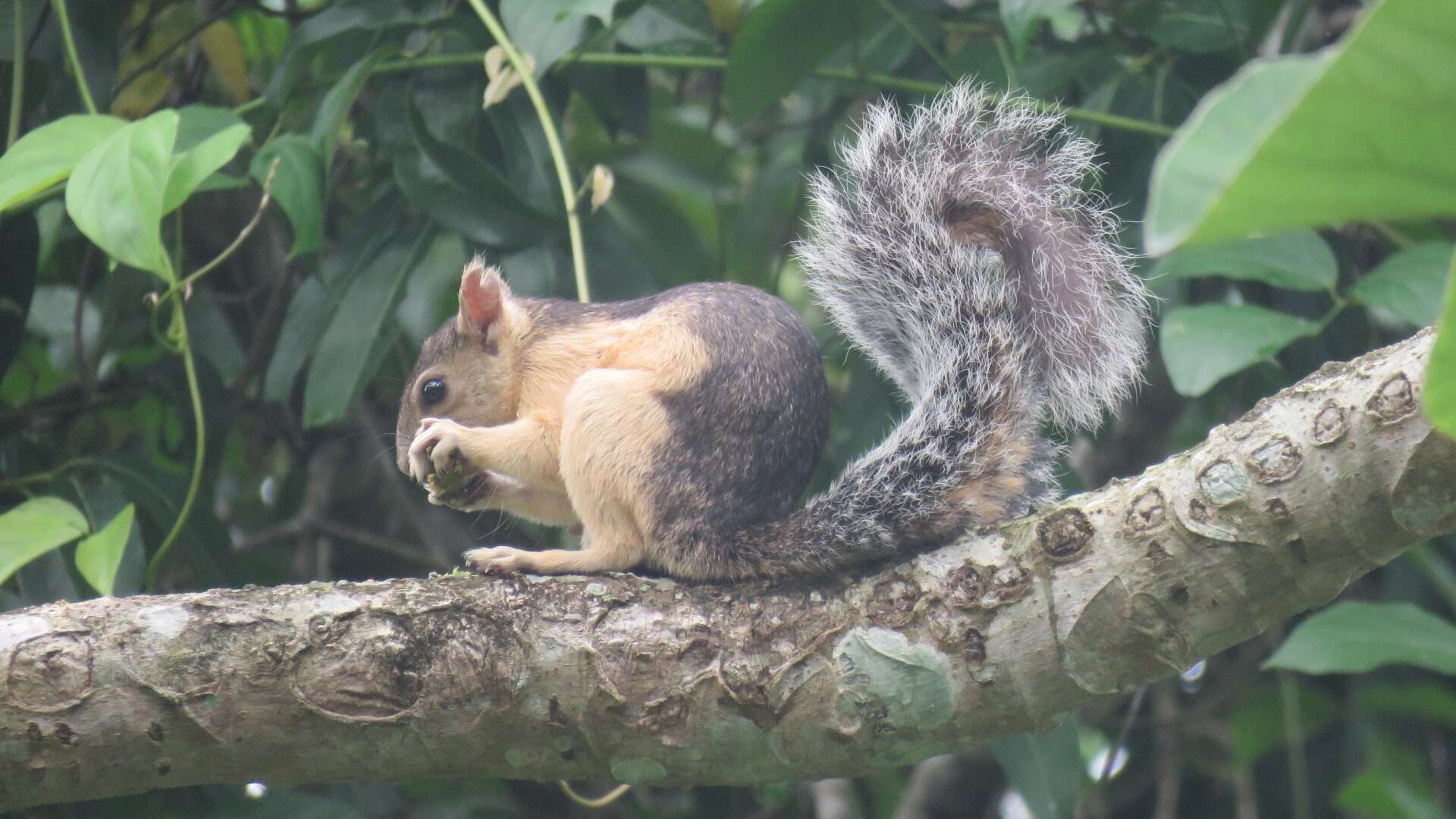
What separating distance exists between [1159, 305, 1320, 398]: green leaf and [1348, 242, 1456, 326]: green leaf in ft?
0.43

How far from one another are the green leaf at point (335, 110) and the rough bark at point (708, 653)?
2.48 ft

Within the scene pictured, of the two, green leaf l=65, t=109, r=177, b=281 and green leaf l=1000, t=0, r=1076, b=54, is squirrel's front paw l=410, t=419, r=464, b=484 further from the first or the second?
green leaf l=1000, t=0, r=1076, b=54

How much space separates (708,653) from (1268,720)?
75.3 inches

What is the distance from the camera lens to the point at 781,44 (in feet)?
6.26

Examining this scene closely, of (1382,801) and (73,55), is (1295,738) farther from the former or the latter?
(73,55)

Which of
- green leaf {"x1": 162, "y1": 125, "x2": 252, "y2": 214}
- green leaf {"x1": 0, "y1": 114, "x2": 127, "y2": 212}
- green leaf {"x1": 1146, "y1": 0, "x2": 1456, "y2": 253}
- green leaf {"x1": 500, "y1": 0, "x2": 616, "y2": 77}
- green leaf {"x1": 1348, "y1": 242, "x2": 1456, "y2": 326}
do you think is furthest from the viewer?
green leaf {"x1": 500, "y1": 0, "x2": 616, "y2": 77}

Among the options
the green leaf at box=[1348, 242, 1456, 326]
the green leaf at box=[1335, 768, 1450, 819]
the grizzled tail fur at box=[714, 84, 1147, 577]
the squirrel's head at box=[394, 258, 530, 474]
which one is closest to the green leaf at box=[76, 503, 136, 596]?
the squirrel's head at box=[394, 258, 530, 474]

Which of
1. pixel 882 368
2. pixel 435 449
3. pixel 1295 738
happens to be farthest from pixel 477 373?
pixel 1295 738

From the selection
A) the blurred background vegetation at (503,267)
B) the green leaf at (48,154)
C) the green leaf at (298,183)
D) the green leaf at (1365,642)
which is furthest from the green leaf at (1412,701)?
the green leaf at (48,154)

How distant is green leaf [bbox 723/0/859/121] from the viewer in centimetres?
188

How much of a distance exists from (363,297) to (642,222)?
0.90m

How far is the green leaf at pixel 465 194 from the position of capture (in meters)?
1.88

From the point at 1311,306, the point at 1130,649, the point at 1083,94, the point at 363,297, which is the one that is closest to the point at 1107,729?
the point at 1311,306

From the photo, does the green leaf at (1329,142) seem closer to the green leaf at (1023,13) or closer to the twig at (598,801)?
the twig at (598,801)
